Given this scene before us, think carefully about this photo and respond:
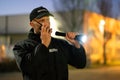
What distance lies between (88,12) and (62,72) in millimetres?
11341

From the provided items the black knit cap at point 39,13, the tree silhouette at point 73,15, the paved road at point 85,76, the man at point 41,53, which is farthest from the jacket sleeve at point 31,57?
the tree silhouette at point 73,15

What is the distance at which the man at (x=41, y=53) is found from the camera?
1.43 meters

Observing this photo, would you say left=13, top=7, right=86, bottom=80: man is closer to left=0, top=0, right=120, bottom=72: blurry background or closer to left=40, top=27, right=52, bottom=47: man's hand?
left=40, top=27, right=52, bottom=47: man's hand

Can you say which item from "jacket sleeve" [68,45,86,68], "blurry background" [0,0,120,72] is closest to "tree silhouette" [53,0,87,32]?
"blurry background" [0,0,120,72]

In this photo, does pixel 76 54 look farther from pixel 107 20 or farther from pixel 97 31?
pixel 107 20

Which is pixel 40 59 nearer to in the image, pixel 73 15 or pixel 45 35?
pixel 45 35

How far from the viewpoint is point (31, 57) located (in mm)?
1423

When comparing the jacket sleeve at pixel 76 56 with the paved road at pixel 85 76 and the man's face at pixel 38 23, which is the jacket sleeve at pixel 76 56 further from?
the paved road at pixel 85 76

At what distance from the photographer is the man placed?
143 centimetres

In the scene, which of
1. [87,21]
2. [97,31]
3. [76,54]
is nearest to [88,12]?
[87,21]

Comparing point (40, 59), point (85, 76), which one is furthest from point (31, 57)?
point (85, 76)

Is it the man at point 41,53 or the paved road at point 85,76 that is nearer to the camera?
the man at point 41,53

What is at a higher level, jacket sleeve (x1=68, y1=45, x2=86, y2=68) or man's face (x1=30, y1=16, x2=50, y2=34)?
man's face (x1=30, y1=16, x2=50, y2=34)

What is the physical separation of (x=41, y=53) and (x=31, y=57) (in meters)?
0.05
